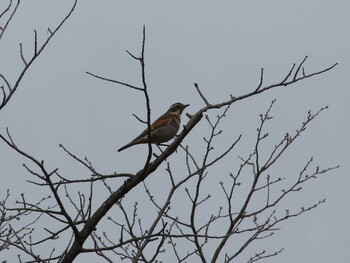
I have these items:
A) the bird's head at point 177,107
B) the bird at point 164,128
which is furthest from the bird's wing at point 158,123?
the bird's head at point 177,107

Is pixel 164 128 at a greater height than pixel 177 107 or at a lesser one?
lesser

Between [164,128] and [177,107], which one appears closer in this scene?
[164,128]

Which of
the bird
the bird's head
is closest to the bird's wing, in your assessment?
the bird

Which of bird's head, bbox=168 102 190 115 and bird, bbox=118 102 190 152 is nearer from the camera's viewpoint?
bird, bbox=118 102 190 152

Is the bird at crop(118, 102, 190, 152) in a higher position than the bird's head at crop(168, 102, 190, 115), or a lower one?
lower

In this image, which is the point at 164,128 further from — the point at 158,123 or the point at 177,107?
the point at 177,107

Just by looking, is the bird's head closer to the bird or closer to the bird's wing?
the bird

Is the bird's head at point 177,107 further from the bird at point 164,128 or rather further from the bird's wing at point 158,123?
the bird's wing at point 158,123

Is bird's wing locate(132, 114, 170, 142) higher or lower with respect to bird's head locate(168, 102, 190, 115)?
lower

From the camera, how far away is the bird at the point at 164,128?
9.94 m

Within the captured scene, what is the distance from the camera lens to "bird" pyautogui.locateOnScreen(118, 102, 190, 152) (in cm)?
994

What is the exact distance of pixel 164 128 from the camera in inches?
398

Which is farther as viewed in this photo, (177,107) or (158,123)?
(177,107)

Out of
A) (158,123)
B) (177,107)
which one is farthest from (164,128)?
(177,107)
